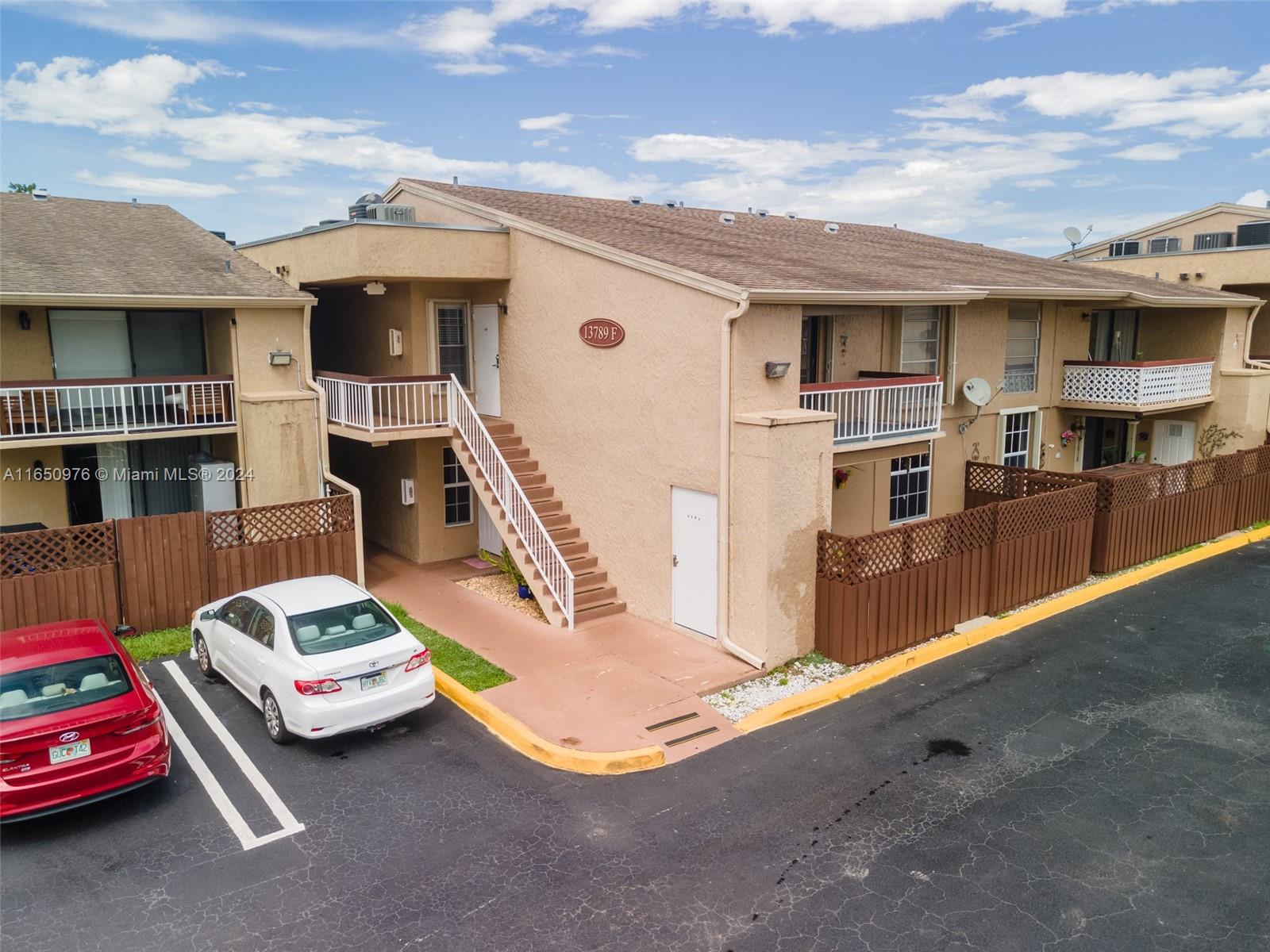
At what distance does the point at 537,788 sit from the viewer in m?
8.90

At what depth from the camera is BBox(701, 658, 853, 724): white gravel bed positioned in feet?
35.1

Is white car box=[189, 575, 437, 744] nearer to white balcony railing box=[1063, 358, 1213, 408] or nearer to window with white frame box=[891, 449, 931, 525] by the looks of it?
window with white frame box=[891, 449, 931, 525]

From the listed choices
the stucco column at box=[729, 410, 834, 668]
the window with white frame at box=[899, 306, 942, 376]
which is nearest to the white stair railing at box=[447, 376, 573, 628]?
the stucco column at box=[729, 410, 834, 668]

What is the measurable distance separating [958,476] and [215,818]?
14413mm

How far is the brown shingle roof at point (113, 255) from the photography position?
1410 centimetres

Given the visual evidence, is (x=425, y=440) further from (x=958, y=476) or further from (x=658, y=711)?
(x=958, y=476)

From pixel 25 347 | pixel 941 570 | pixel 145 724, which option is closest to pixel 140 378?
pixel 25 347

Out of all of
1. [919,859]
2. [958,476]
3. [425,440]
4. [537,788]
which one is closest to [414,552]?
[425,440]

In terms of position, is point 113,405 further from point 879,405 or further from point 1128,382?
point 1128,382

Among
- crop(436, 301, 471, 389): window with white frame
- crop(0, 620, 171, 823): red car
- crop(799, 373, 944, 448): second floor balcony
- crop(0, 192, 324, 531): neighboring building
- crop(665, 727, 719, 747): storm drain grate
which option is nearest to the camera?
crop(0, 620, 171, 823): red car

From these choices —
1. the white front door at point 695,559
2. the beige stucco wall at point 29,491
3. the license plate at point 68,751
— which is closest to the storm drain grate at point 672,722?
the white front door at point 695,559

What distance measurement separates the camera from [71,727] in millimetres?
7789

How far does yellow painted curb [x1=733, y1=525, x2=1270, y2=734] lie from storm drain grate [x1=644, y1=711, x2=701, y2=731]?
531 mm

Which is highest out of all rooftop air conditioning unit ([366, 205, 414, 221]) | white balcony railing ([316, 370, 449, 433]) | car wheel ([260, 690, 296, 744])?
rooftop air conditioning unit ([366, 205, 414, 221])
